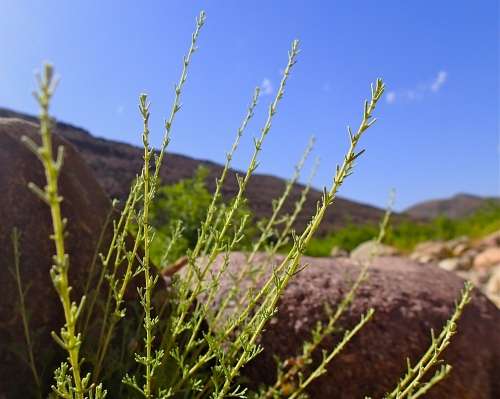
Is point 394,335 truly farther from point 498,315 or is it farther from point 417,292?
point 498,315

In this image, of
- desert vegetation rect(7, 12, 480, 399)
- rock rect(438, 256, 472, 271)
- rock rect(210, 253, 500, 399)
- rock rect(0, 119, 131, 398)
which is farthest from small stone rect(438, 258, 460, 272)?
rock rect(0, 119, 131, 398)

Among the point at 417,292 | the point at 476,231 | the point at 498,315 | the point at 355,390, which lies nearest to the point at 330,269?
the point at 417,292

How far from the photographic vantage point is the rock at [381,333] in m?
2.82

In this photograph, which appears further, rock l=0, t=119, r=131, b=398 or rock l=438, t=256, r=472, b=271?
rock l=438, t=256, r=472, b=271

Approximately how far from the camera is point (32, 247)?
7.61ft

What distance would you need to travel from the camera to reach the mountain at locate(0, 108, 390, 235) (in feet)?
43.7

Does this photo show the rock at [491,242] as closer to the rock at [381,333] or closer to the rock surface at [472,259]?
the rock surface at [472,259]

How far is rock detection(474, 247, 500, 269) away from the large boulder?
8.30m

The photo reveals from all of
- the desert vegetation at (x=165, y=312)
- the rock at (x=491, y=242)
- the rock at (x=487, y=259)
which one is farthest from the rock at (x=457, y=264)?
the desert vegetation at (x=165, y=312)

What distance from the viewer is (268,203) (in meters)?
16.4

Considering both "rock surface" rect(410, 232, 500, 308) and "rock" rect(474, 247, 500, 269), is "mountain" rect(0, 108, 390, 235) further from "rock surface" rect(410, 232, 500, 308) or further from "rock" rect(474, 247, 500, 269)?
"rock" rect(474, 247, 500, 269)

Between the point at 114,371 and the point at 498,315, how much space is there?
8.23 ft

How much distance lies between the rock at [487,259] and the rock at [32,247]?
8298mm

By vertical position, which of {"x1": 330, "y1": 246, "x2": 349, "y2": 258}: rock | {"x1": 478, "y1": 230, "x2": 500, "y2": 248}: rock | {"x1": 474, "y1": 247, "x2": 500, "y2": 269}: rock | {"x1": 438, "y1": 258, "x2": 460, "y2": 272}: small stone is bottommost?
{"x1": 330, "y1": 246, "x2": 349, "y2": 258}: rock
